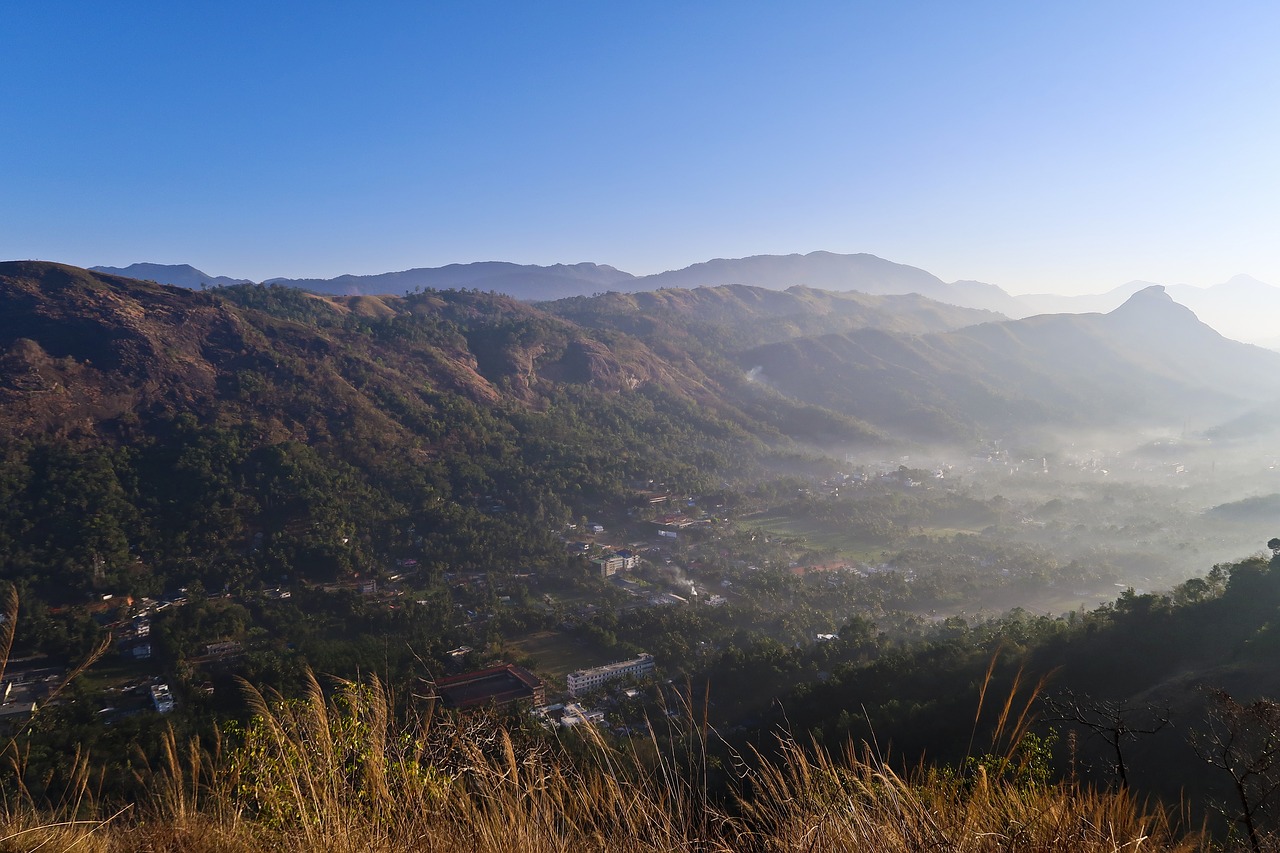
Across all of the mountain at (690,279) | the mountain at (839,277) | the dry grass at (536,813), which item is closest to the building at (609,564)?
the dry grass at (536,813)

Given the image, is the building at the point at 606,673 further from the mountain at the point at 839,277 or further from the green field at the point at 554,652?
the mountain at the point at 839,277

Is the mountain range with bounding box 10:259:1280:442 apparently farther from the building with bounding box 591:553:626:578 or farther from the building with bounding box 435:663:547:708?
the building with bounding box 435:663:547:708

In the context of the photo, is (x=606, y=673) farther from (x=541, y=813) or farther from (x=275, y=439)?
(x=275, y=439)

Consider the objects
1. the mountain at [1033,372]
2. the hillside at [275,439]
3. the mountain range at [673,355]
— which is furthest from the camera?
the mountain at [1033,372]

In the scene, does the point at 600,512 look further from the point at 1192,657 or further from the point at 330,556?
the point at 1192,657

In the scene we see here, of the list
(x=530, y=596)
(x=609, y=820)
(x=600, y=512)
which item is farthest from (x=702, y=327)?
(x=609, y=820)
